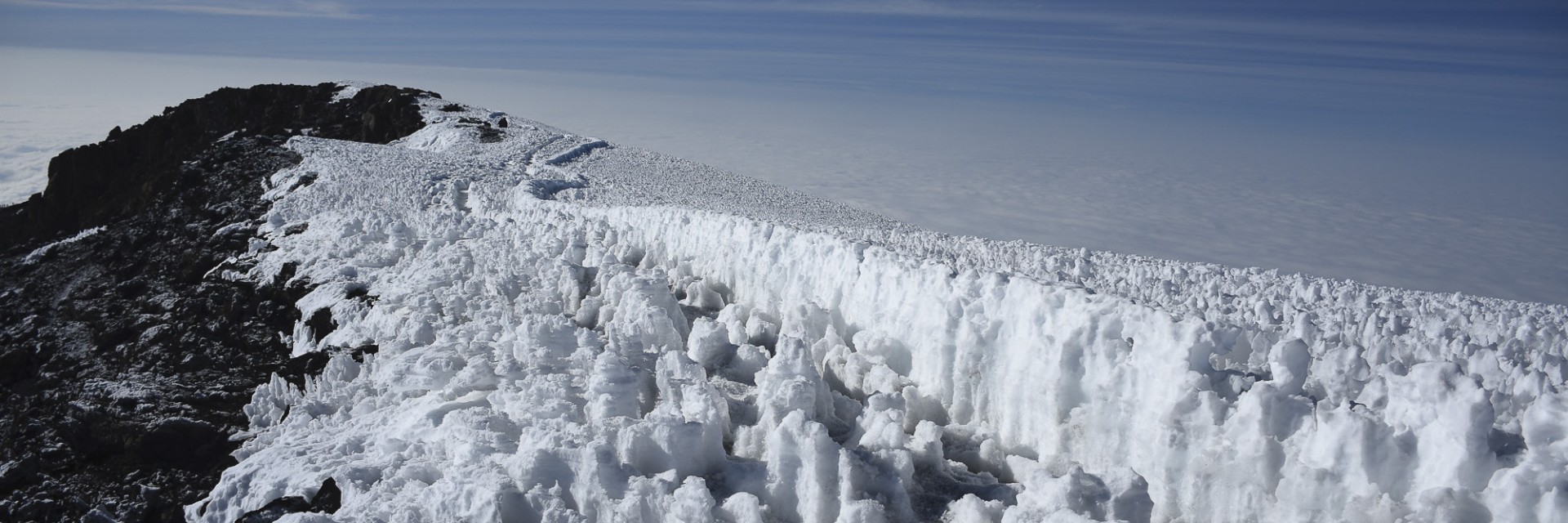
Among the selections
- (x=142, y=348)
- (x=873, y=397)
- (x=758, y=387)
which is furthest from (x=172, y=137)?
(x=873, y=397)

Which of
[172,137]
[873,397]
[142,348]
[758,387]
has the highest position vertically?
[172,137]

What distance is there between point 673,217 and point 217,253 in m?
14.1

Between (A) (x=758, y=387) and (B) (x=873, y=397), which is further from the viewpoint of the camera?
(A) (x=758, y=387)

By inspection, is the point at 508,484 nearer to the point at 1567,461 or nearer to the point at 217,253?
the point at 1567,461

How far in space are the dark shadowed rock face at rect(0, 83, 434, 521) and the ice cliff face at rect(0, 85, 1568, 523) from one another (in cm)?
9

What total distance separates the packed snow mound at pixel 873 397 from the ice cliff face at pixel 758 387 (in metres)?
0.03

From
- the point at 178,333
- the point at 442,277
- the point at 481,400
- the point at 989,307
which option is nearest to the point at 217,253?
the point at 178,333

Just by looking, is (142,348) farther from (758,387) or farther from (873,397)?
(873,397)

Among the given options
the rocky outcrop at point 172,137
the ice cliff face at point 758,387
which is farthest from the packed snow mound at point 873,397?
the rocky outcrop at point 172,137

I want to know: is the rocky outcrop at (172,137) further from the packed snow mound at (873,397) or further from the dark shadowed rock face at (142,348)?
the packed snow mound at (873,397)

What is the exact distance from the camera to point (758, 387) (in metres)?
8.69

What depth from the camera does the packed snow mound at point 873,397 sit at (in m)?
5.46

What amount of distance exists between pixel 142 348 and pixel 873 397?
16.8 m

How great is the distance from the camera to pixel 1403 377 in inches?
218
